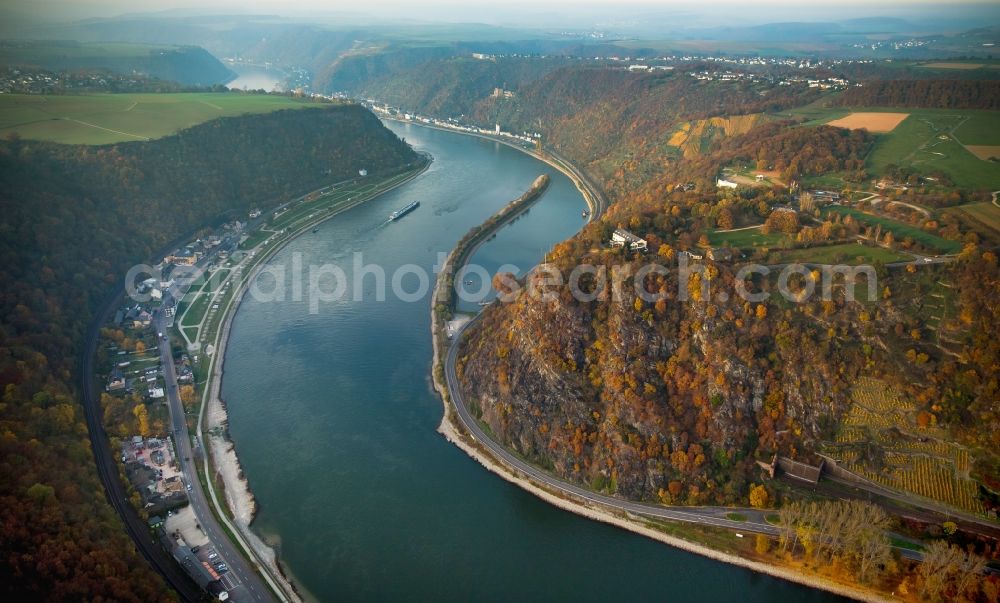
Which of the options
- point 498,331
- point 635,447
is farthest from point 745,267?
point 498,331

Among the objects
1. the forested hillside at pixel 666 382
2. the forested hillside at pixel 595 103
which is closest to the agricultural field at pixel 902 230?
the forested hillside at pixel 666 382

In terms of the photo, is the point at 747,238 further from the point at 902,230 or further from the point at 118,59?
the point at 118,59

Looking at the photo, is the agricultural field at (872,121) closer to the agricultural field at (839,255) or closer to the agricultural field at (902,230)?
the agricultural field at (902,230)

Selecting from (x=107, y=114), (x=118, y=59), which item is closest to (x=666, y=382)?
A: (x=107, y=114)

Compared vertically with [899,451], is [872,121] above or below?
above

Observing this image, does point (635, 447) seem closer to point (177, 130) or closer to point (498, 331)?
point (498, 331)

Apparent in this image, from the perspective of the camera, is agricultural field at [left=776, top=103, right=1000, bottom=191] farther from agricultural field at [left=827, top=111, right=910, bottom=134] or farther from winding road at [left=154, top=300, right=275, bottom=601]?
winding road at [left=154, top=300, right=275, bottom=601]

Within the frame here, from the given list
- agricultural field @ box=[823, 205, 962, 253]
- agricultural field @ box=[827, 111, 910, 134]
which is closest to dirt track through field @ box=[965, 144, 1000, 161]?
agricultural field @ box=[827, 111, 910, 134]
